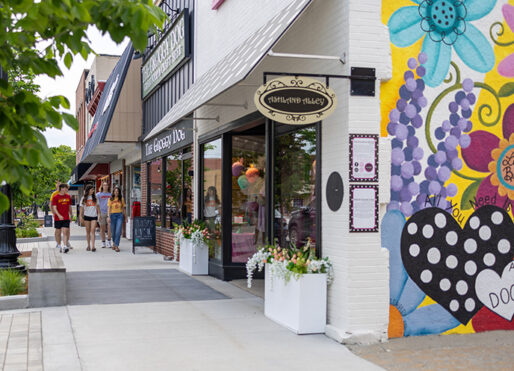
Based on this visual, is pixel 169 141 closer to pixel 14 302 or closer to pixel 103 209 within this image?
pixel 103 209

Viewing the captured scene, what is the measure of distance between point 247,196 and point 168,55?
610 centimetres

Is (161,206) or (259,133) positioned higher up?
(259,133)

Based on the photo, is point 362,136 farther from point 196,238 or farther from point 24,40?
point 196,238

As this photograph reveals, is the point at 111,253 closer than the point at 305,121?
No

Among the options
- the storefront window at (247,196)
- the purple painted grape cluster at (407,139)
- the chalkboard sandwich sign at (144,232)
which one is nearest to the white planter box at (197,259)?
the storefront window at (247,196)

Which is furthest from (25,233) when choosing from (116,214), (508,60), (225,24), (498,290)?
(508,60)

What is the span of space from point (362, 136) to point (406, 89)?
0.79 meters

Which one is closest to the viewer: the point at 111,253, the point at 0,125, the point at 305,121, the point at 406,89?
the point at 0,125

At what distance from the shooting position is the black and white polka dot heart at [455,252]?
21.5 feet

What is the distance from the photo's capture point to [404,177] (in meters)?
6.54

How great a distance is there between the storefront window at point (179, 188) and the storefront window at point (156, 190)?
0.94 metres

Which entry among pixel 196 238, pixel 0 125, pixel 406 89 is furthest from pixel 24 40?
pixel 196 238

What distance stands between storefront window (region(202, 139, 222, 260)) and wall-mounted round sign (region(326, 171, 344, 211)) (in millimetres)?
4561

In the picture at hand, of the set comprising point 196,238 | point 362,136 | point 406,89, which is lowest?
point 196,238
